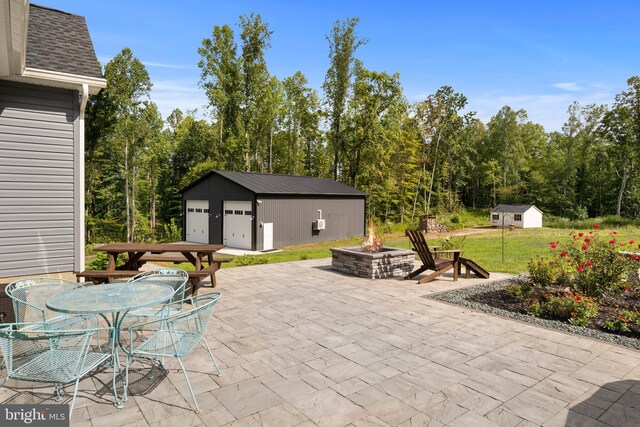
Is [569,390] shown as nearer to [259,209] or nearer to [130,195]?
[259,209]

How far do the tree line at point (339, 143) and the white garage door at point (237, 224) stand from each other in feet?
21.9

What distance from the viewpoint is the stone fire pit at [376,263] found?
25.2 feet

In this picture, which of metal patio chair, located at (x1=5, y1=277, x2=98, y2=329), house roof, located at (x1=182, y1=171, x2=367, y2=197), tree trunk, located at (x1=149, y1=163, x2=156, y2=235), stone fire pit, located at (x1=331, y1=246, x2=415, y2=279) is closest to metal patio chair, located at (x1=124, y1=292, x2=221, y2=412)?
metal patio chair, located at (x1=5, y1=277, x2=98, y2=329)

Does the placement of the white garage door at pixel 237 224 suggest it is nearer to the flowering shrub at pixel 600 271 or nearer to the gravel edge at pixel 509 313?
the gravel edge at pixel 509 313

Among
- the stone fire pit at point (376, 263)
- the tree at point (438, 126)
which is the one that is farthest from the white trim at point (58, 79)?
the tree at point (438, 126)

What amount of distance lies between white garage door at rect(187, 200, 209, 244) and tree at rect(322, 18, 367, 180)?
416 inches

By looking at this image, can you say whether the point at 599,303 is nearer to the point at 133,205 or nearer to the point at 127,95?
the point at 127,95

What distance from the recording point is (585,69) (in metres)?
16.9

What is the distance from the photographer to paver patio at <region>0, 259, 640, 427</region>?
2.67m

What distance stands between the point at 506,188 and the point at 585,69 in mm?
20112

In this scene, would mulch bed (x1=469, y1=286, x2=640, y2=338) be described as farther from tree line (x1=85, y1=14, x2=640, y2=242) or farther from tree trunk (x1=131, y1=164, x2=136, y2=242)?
tree trunk (x1=131, y1=164, x2=136, y2=242)

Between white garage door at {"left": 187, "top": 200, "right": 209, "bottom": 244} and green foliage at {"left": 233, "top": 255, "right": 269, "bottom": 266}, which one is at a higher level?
white garage door at {"left": 187, "top": 200, "right": 209, "bottom": 244}

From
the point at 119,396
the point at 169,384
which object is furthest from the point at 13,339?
the point at 169,384

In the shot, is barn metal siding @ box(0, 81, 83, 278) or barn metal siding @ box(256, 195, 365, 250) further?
barn metal siding @ box(256, 195, 365, 250)
